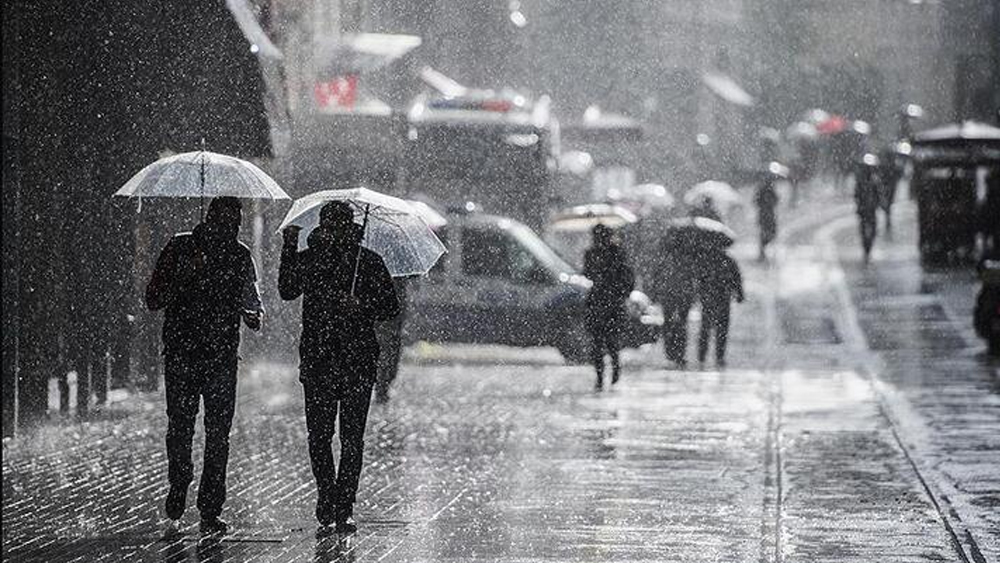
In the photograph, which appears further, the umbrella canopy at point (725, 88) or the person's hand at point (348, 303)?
the umbrella canopy at point (725, 88)

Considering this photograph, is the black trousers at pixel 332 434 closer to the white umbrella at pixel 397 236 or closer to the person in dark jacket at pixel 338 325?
the person in dark jacket at pixel 338 325

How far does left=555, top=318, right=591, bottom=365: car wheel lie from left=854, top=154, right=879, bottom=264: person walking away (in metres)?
15.6

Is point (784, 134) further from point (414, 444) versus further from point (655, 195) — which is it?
point (414, 444)

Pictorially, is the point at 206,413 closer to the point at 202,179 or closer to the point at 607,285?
the point at 202,179

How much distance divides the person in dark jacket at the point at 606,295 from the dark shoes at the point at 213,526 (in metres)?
9.85

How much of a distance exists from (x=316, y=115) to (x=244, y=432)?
50.4ft

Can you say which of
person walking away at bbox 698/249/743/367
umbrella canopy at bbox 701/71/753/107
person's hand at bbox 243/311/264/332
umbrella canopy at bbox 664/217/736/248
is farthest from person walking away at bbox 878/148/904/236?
person's hand at bbox 243/311/264/332

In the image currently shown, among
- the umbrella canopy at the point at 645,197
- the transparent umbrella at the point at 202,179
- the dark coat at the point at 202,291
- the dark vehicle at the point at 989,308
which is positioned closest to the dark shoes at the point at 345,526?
the dark coat at the point at 202,291

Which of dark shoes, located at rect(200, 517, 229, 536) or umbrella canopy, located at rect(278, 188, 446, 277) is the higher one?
umbrella canopy, located at rect(278, 188, 446, 277)

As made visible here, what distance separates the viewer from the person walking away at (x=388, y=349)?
64.9 feet

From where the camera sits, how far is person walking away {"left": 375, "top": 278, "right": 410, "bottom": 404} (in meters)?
19.8

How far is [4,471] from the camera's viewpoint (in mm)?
14719

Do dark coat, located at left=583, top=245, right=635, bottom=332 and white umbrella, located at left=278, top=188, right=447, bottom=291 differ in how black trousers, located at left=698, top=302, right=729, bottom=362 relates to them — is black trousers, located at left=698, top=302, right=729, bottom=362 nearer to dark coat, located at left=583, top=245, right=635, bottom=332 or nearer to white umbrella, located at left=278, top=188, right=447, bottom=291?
dark coat, located at left=583, top=245, right=635, bottom=332

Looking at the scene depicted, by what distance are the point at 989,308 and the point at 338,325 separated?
1424 cm
